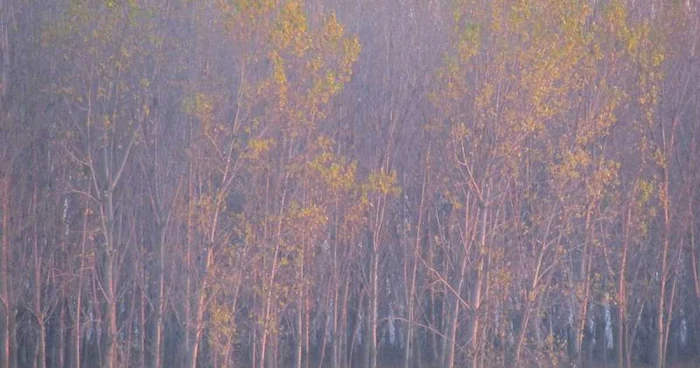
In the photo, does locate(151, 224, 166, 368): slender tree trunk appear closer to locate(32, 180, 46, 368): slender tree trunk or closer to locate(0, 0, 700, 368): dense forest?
locate(0, 0, 700, 368): dense forest

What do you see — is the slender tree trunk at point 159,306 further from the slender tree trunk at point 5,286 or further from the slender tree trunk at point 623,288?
the slender tree trunk at point 623,288

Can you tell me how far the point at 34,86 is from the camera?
601 inches

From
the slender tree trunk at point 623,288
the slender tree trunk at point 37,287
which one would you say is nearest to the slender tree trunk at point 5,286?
the slender tree trunk at point 37,287

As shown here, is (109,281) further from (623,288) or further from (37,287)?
(623,288)

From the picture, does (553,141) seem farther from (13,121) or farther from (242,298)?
(13,121)

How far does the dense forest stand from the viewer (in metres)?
14.5

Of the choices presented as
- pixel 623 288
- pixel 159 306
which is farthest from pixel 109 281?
Answer: pixel 623 288

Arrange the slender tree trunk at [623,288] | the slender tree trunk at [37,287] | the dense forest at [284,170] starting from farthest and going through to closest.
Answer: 1. the slender tree trunk at [623,288]
2. the slender tree trunk at [37,287]
3. the dense forest at [284,170]

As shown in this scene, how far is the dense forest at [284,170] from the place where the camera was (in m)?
14.5

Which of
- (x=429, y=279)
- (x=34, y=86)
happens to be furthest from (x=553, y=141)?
(x=34, y=86)

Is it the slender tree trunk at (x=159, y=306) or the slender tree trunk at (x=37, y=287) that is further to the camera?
the slender tree trunk at (x=37, y=287)

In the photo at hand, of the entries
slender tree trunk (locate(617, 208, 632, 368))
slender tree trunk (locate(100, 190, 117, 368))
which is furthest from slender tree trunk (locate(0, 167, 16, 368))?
slender tree trunk (locate(617, 208, 632, 368))

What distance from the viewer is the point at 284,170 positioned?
15.3 metres

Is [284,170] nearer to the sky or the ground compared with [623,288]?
nearer to the sky
